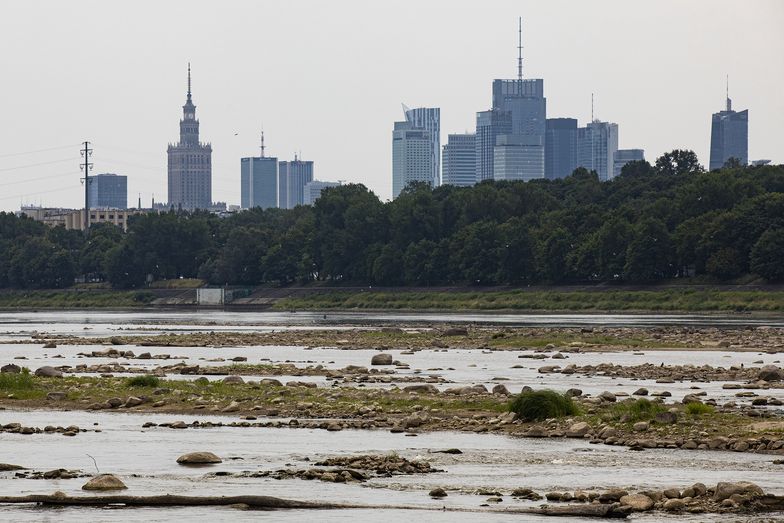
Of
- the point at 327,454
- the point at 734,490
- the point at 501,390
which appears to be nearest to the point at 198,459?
the point at 327,454

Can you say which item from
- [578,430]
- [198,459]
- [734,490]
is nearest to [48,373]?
[198,459]

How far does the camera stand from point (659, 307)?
16862 cm

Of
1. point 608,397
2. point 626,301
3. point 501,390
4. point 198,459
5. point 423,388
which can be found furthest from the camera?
point 626,301

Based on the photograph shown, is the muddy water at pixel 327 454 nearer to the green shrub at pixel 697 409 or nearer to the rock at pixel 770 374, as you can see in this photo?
the green shrub at pixel 697 409

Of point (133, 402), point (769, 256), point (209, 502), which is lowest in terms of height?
point (209, 502)

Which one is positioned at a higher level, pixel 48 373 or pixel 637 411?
pixel 637 411

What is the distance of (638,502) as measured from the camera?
2908cm

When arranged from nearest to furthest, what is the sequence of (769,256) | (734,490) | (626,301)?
1. (734,490)
2. (769,256)
3. (626,301)

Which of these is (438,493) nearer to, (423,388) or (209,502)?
(209,502)

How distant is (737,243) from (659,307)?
12410mm

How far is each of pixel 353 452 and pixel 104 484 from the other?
7404 millimetres

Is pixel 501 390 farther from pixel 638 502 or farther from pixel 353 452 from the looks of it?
pixel 638 502

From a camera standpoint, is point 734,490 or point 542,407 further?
point 542,407

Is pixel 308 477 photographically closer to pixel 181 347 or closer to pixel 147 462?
pixel 147 462
